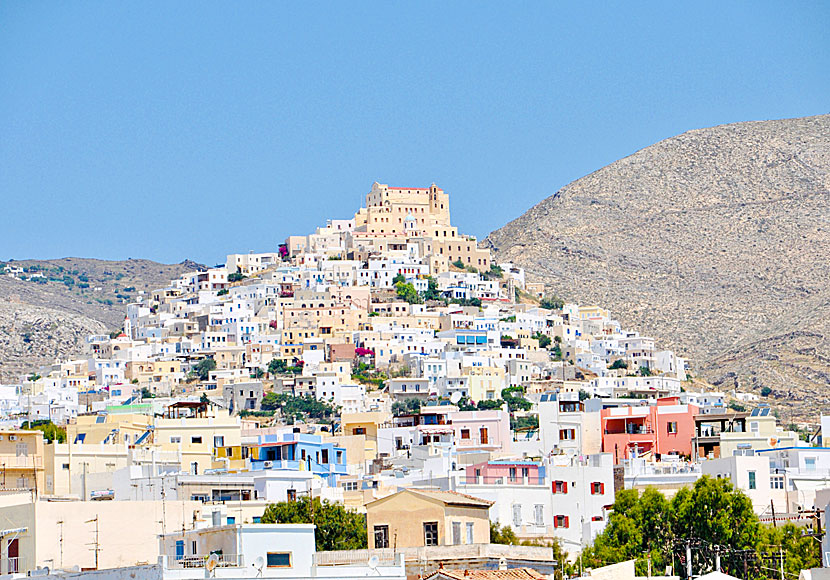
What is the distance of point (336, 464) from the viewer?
52.5 meters

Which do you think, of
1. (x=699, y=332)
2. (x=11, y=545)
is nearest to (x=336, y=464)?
(x=11, y=545)

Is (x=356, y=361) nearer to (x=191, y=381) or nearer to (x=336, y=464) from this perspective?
(x=191, y=381)

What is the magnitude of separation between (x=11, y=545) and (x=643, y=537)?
16.2 m

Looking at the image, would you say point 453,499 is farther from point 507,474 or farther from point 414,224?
point 414,224

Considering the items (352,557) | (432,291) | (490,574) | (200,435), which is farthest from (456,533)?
(432,291)

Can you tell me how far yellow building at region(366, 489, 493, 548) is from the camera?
101ft

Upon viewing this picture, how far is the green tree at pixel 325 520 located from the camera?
34500mm

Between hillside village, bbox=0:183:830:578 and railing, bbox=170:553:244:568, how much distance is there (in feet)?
0.42

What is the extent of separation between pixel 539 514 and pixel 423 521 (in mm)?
12394

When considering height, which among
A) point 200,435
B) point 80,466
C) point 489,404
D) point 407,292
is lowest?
point 80,466

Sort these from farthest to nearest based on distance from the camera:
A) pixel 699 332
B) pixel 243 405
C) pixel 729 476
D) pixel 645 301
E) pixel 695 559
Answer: pixel 645 301
pixel 699 332
pixel 243 405
pixel 729 476
pixel 695 559

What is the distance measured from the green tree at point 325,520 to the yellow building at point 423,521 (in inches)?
70.9

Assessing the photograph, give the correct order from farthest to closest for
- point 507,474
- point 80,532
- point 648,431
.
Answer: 1. point 648,431
2. point 507,474
3. point 80,532

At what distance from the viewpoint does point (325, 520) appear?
119ft
